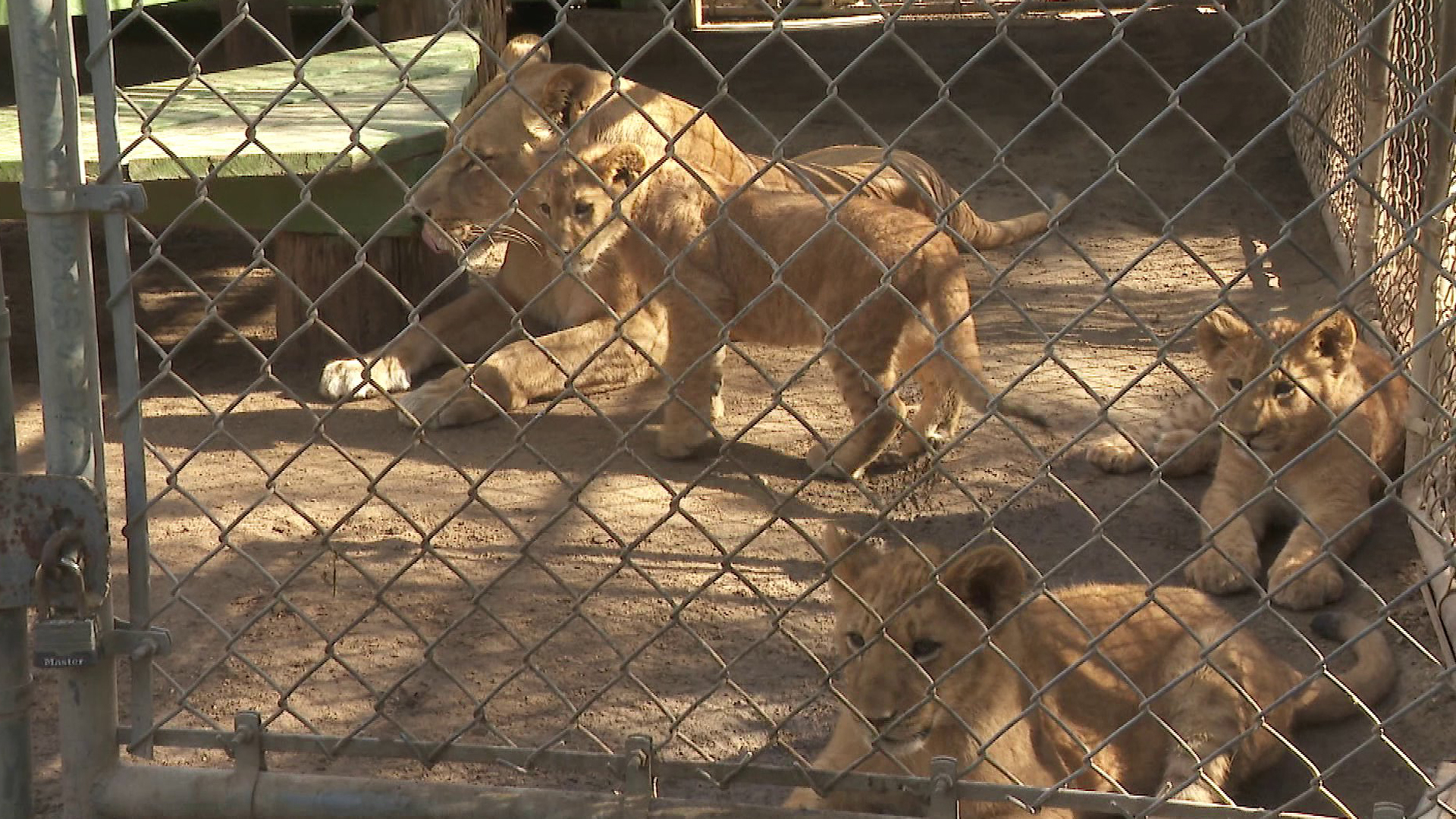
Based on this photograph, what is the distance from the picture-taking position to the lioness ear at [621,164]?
13.2 ft

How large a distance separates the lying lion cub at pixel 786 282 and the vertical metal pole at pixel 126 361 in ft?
6.87

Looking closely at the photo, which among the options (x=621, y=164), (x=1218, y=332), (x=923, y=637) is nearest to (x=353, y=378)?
(x=621, y=164)

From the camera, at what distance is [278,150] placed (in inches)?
197

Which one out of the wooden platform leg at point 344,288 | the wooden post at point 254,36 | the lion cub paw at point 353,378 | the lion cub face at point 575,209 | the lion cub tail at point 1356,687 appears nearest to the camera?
the lion cub tail at point 1356,687

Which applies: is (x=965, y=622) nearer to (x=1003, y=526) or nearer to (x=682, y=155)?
(x=1003, y=526)

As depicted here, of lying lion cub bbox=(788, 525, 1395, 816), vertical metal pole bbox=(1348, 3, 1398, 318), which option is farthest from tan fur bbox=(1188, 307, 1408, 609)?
vertical metal pole bbox=(1348, 3, 1398, 318)

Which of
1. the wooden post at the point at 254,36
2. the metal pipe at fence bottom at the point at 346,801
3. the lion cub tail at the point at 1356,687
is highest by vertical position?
the wooden post at the point at 254,36

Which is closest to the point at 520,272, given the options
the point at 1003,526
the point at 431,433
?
the point at 431,433

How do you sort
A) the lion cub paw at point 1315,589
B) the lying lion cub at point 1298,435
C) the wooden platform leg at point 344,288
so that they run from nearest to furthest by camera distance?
1. the lion cub paw at point 1315,589
2. the lying lion cub at point 1298,435
3. the wooden platform leg at point 344,288

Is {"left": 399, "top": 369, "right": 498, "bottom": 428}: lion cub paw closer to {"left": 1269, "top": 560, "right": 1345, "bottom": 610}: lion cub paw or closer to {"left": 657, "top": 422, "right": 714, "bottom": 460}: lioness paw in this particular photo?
{"left": 657, "top": 422, "right": 714, "bottom": 460}: lioness paw

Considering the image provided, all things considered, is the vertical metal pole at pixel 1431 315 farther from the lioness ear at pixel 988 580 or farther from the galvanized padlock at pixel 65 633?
the galvanized padlock at pixel 65 633

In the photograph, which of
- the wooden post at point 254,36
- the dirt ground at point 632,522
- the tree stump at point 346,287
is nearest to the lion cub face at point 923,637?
the dirt ground at point 632,522

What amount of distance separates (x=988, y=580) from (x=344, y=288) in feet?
12.1

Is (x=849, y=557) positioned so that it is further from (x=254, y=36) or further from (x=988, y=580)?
(x=254, y=36)
